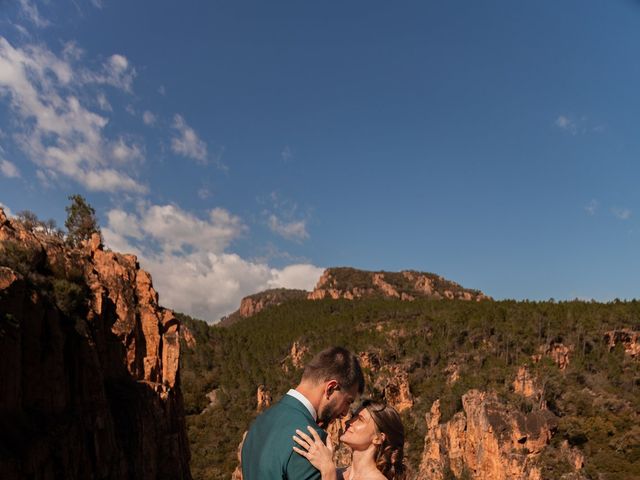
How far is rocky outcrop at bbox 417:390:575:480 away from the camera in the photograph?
1855 inches

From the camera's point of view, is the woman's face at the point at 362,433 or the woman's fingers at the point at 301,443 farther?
the woman's face at the point at 362,433

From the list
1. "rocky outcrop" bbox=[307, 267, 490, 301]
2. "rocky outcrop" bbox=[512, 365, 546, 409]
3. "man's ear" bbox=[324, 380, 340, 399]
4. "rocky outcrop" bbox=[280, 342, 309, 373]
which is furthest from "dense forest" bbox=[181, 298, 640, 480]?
"rocky outcrop" bbox=[307, 267, 490, 301]

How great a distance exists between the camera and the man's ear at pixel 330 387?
9.44ft

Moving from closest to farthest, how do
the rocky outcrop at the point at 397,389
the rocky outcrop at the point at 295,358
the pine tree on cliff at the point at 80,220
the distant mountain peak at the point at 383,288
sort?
the pine tree on cliff at the point at 80,220 → the rocky outcrop at the point at 397,389 → the rocky outcrop at the point at 295,358 → the distant mountain peak at the point at 383,288

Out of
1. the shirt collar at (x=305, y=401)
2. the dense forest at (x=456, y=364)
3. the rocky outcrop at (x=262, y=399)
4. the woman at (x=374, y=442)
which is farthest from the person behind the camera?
the rocky outcrop at (x=262, y=399)

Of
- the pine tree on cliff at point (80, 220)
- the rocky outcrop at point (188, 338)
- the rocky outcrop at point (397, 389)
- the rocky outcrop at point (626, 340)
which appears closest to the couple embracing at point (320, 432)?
the pine tree on cliff at point (80, 220)

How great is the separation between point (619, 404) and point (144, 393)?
6339 centimetres

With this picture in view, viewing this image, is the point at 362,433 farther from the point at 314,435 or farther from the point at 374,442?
the point at 314,435

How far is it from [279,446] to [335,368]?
0.61 meters

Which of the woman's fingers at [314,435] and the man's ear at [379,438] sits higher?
the woman's fingers at [314,435]

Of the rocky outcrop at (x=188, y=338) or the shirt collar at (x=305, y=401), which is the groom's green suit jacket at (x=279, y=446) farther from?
the rocky outcrop at (x=188, y=338)

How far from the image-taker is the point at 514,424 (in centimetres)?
4825

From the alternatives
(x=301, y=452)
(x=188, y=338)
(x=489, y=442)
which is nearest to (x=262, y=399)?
(x=188, y=338)

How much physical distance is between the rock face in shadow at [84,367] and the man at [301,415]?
11343 millimetres
